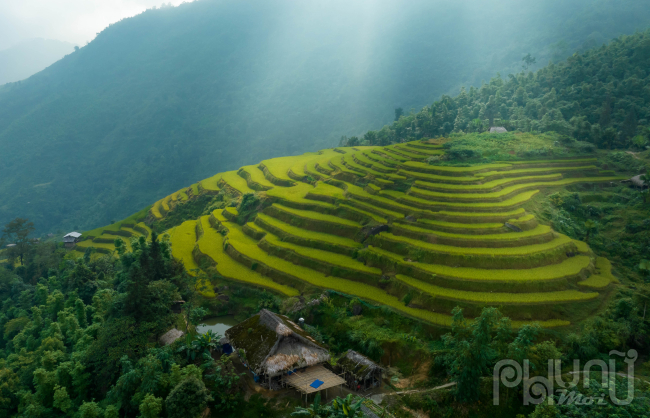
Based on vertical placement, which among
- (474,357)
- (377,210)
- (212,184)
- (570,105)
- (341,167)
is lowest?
(474,357)

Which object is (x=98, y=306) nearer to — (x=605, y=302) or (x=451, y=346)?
(x=451, y=346)

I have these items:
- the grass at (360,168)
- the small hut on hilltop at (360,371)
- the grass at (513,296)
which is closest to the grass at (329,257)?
the grass at (513,296)

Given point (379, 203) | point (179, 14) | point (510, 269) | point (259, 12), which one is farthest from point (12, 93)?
point (510, 269)

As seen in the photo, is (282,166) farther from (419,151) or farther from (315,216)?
(315,216)

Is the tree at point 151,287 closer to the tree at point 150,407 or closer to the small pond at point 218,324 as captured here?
the small pond at point 218,324

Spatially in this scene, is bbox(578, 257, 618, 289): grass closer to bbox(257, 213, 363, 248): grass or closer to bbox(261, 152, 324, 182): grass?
bbox(257, 213, 363, 248): grass

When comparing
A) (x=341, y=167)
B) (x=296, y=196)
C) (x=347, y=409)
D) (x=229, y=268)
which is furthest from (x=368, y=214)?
(x=347, y=409)
